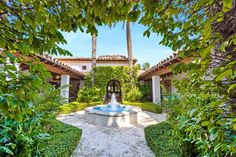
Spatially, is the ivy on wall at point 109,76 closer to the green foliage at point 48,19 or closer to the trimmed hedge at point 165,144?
the trimmed hedge at point 165,144

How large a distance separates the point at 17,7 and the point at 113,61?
685 inches

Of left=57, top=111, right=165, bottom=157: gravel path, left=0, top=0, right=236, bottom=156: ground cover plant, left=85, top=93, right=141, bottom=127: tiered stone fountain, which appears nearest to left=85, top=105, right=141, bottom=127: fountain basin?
left=85, top=93, right=141, bottom=127: tiered stone fountain

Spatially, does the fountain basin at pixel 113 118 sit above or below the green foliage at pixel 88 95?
below

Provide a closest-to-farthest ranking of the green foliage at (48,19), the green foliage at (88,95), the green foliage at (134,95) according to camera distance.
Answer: the green foliage at (48,19) < the green foliage at (88,95) < the green foliage at (134,95)

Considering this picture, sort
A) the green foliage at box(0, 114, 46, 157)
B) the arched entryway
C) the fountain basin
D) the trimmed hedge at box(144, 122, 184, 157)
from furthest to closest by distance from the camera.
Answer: the arched entryway
the fountain basin
the trimmed hedge at box(144, 122, 184, 157)
the green foliage at box(0, 114, 46, 157)

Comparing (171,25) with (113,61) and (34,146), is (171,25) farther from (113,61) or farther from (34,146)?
(113,61)

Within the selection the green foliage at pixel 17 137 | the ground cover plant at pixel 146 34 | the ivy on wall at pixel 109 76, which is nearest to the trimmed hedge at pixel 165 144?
the ground cover plant at pixel 146 34

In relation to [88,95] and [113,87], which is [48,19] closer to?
[88,95]

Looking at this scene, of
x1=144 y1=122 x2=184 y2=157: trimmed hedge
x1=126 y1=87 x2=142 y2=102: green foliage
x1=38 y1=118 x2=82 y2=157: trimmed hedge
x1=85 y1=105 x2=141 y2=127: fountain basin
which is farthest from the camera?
x1=126 y1=87 x2=142 y2=102: green foliage

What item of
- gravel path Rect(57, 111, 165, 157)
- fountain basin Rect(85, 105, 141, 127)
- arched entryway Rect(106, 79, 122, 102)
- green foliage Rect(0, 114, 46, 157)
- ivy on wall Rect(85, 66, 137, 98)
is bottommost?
gravel path Rect(57, 111, 165, 157)

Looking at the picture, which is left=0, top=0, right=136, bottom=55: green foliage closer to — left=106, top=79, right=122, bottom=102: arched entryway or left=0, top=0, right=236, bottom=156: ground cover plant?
left=0, top=0, right=236, bottom=156: ground cover plant

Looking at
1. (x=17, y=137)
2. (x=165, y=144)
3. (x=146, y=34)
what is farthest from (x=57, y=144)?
(x=146, y=34)

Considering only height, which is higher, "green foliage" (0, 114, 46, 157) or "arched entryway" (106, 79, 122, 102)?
"arched entryway" (106, 79, 122, 102)

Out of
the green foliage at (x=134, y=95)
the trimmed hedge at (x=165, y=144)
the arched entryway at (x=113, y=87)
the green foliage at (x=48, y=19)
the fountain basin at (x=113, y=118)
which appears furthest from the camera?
the arched entryway at (x=113, y=87)
